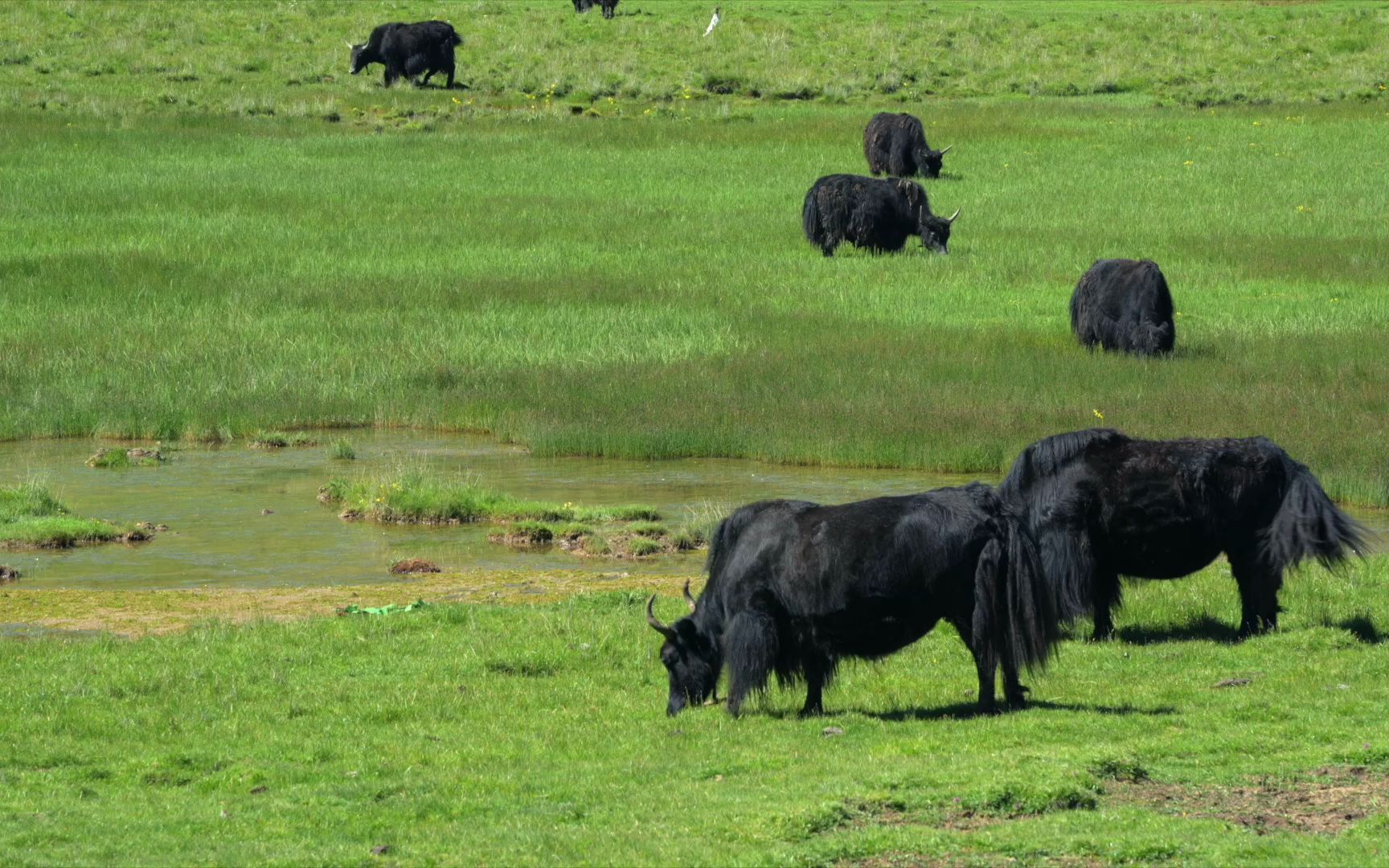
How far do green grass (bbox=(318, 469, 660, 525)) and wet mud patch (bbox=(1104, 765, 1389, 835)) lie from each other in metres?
9.31

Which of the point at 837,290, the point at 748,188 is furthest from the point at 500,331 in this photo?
the point at 748,188

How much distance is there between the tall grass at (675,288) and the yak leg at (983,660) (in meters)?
9.06

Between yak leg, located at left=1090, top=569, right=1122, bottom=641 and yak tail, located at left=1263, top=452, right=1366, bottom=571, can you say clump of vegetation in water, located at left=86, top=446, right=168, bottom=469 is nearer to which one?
yak leg, located at left=1090, top=569, right=1122, bottom=641

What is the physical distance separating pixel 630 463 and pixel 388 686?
938cm

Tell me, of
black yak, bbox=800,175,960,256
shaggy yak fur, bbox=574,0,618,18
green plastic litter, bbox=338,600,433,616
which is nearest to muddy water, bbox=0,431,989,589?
green plastic litter, bbox=338,600,433,616

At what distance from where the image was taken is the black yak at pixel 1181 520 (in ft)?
38.4

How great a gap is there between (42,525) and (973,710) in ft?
31.6

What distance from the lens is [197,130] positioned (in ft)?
134

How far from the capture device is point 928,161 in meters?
36.9

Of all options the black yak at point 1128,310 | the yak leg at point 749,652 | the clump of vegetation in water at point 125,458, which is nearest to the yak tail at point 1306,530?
the yak leg at point 749,652

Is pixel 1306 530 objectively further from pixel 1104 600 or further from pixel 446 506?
pixel 446 506

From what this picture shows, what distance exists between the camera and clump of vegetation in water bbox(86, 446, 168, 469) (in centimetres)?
1984

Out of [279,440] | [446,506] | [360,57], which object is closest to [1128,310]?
[446,506]

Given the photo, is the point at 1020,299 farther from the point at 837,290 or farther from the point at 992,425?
the point at 992,425
